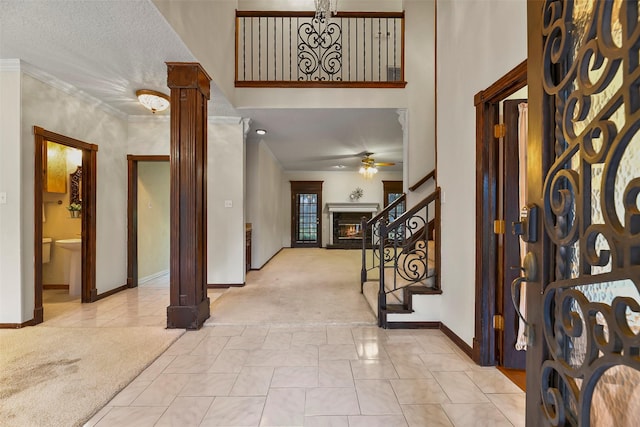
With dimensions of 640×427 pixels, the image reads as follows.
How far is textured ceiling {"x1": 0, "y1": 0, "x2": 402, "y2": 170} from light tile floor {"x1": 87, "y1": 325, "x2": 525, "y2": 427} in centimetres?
267

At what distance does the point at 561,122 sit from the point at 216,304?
12.9 feet

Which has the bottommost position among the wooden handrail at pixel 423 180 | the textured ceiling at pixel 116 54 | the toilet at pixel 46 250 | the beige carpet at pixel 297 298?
the beige carpet at pixel 297 298

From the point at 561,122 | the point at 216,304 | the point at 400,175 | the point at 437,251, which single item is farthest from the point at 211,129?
the point at 400,175

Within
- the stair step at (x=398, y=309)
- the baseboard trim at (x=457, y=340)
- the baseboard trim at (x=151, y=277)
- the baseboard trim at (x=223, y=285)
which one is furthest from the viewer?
the baseboard trim at (x=151, y=277)

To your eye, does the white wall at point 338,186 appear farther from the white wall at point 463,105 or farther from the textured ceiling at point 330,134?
the white wall at point 463,105

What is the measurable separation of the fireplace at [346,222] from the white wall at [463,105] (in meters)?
7.14

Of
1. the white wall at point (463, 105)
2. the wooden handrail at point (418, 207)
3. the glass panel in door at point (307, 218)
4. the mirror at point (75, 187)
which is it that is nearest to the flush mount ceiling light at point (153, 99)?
the mirror at point (75, 187)

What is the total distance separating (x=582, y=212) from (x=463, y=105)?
2.32 m

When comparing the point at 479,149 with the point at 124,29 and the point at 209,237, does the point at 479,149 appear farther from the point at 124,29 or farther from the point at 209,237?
the point at 209,237

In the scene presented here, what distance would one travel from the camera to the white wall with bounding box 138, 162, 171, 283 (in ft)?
17.3

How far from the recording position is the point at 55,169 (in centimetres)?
467

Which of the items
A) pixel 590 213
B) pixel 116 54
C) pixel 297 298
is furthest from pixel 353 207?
pixel 590 213

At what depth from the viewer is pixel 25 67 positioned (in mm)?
3154

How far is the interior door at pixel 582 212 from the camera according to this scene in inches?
24.7
